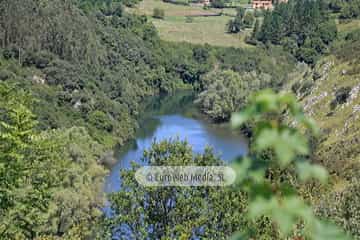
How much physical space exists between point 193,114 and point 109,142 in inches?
640

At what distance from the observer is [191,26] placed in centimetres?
11419

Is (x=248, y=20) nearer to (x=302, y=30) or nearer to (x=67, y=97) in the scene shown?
(x=302, y=30)

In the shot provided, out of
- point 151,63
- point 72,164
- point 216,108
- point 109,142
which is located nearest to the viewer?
point 72,164

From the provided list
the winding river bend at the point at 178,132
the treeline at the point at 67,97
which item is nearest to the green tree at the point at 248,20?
the treeline at the point at 67,97

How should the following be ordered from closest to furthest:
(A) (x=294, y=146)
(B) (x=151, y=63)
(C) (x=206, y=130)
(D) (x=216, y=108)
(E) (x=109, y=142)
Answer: (A) (x=294, y=146)
(E) (x=109, y=142)
(C) (x=206, y=130)
(D) (x=216, y=108)
(B) (x=151, y=63)

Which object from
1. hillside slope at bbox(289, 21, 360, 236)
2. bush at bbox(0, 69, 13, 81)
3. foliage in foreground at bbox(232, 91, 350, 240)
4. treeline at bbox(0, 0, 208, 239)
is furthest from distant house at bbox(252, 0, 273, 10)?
foliage in foreground at bbox(232, 91, 350, 240)

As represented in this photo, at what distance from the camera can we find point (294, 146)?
201 centimetres

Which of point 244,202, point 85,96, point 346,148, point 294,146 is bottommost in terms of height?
point 85,96

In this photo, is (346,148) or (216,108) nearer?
(346,148)

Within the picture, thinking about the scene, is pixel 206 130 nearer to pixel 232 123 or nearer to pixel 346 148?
pixel 346 148

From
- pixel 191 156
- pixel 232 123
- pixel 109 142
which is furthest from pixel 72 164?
pixel 232 123

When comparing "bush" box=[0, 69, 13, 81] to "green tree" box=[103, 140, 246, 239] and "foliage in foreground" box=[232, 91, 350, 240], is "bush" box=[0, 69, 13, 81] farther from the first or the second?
"foliage in foreground" box=[232, 91, 350, 240]

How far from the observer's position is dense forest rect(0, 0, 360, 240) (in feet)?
7.02

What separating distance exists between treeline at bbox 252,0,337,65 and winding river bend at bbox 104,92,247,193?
32.2 meters
